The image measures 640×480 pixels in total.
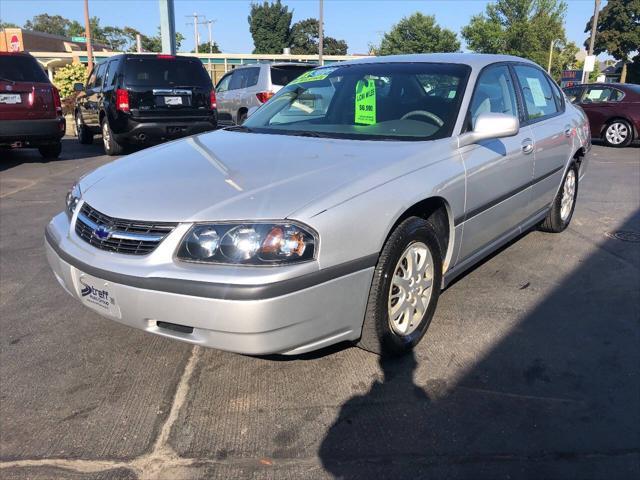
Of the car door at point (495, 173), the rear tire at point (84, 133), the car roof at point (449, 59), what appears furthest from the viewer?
the rear tire at point (84, 133)

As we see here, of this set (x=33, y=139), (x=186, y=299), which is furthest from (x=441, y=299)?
(x=33, y=139)

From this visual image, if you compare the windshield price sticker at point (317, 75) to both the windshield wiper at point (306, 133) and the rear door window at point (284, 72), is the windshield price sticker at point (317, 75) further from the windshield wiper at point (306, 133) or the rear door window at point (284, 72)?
the rear door window at point (284, 72)

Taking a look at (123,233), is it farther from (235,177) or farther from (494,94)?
(494,94)

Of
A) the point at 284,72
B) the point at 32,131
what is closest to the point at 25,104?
the point at 32,131

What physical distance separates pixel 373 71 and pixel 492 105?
0.86 meters

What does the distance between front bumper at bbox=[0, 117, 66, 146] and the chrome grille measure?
24.7 feet

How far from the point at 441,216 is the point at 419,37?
60.1 meters

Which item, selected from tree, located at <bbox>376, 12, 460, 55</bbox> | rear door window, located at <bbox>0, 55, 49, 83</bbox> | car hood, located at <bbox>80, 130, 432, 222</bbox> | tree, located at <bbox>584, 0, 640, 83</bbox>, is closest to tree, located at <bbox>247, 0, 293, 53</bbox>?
tree, located at <bbox>376, 12, 460, 55</bbox>

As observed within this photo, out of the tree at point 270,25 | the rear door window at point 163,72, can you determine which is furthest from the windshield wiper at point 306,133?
the tree at point 270,25

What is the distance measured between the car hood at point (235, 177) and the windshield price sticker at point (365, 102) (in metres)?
0.41

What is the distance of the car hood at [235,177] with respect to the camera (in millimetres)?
2469

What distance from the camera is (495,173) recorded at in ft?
11.7

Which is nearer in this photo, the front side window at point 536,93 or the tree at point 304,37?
the front side window at point 536,93

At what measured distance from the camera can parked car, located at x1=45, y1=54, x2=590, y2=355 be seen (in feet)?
7.76
